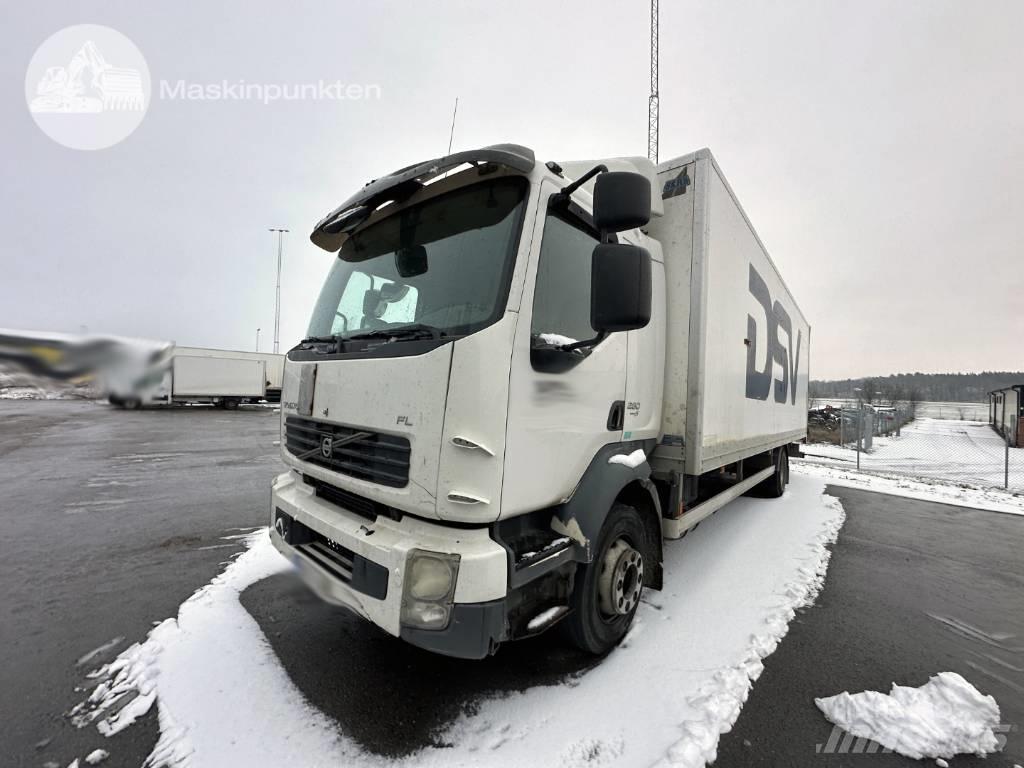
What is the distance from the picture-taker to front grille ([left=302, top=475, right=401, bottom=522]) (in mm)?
2240

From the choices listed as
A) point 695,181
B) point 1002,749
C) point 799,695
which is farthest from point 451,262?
point 1002,749

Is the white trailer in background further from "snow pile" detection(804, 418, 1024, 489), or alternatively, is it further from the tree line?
the tree line

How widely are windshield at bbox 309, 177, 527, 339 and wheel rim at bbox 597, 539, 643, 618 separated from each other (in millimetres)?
1609

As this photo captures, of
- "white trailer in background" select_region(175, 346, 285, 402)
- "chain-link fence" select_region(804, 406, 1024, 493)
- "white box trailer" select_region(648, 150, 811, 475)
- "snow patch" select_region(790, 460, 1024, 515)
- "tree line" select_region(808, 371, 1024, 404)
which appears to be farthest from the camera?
"tree line" select_region(808, 371, 1024, 404)

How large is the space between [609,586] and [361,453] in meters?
1.57

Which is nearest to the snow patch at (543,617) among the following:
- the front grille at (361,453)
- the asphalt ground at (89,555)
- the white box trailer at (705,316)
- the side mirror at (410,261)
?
the front grille at (361,453)

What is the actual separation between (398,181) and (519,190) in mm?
648

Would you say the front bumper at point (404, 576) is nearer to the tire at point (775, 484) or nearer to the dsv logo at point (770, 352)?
→ the dsv logo at point (770, 352)

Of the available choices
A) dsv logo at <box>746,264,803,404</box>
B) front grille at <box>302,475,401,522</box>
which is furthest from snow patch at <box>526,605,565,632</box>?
dsv logo at <box>746,264,803,404</box>

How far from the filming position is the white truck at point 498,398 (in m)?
1.93

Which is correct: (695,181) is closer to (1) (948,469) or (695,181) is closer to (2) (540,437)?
(2) (540,437)

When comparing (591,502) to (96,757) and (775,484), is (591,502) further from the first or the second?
(775,484)

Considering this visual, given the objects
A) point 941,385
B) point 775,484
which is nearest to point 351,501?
point 775,484

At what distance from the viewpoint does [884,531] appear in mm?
5625
